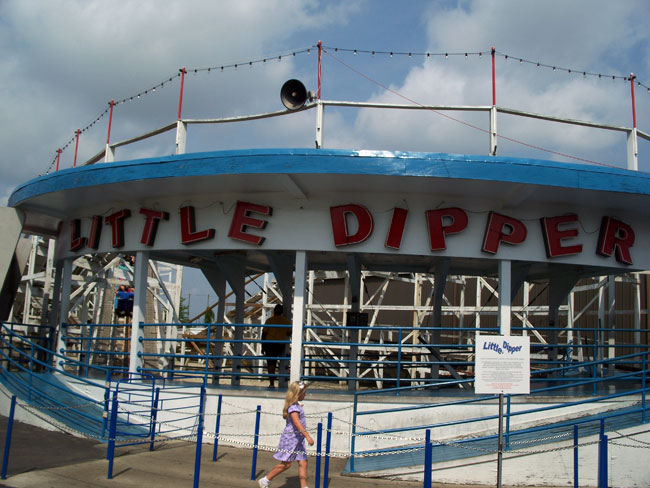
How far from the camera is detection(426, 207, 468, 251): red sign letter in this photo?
34.8 ft

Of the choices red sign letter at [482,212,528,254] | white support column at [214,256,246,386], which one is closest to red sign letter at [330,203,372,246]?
red sign letter at [482,212,528,254]

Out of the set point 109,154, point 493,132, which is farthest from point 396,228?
point 109,154

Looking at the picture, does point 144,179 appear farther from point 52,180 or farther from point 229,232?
point 52,180

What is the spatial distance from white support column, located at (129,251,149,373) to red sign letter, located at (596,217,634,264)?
8.74 m

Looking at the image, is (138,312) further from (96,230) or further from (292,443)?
(292,443)

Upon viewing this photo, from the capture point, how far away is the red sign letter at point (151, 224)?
11891 mm

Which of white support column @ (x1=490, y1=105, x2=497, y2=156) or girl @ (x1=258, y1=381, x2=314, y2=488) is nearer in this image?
girl @ (x1=258, y1=381, x2=314, y2=488)

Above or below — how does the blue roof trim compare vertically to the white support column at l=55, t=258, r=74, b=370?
above

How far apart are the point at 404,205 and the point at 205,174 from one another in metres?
3.55

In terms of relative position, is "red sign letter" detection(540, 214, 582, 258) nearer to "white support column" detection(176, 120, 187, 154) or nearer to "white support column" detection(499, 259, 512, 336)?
"white support column" detection(499, 259, 512, 336)

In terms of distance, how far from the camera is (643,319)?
1831cm

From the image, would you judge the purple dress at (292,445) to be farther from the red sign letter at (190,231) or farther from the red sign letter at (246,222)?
the red sign letter at (190,231)

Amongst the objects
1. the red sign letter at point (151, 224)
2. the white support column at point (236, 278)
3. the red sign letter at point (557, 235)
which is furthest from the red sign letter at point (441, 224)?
the white support column at point (236, 278)

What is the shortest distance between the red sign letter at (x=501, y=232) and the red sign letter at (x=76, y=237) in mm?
8710
